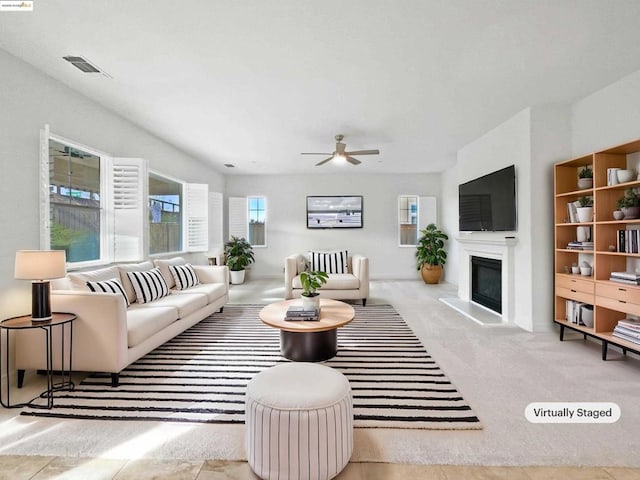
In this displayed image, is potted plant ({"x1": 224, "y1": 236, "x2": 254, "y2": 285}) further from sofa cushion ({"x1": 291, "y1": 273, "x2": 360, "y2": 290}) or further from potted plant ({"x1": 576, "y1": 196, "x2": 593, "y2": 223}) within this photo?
potted plant ({"x1": 576, "y1": 196, "x2": 593, "y2": 223})

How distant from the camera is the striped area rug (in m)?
2.04

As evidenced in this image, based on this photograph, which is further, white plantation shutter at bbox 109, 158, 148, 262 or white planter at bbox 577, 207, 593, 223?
white plantation shutter at bbox 109, 158, 148, 262

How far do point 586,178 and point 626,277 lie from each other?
103 cm

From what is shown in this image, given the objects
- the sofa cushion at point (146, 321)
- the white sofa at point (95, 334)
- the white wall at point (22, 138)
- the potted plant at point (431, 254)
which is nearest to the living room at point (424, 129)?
the white wall at point (22, 138)

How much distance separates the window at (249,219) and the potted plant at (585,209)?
611 cm

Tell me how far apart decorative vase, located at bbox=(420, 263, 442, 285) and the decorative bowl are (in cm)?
450

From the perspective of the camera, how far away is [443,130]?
14.8 ft

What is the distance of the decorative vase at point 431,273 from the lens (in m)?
7.11

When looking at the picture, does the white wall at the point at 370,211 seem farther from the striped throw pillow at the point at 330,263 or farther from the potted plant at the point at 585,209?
the potted plant at the point at 585,209

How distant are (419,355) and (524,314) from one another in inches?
68.3

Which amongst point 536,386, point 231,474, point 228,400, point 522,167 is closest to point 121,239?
point 228,400

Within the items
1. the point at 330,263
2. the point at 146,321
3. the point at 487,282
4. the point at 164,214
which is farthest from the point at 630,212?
the point at 164,214

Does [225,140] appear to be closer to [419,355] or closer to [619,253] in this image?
[419,355]

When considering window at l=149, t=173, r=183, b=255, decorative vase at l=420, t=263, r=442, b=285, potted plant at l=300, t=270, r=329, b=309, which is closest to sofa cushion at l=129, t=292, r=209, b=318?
potted plant at l=300, t=270, r=329, b=309
